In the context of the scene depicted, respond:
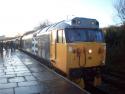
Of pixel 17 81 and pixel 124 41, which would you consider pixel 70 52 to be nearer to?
pixel 17 81

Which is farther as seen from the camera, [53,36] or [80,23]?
[53,36]

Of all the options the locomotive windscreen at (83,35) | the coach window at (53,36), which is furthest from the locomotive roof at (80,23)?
the coach window at (53,36)

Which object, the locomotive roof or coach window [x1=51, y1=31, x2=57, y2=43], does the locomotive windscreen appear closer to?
the locomotive roof

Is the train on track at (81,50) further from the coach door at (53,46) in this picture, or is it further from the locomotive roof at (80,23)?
the coach door at (53,46)

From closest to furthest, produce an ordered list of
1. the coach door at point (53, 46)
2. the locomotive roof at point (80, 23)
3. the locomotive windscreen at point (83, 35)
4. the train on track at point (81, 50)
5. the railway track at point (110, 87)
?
1. the train on track at point (81, 50)
2. the locomotive windscreen at point (83, 35)
3. the locomotive roof at point (80, 23)
4. the railway track at point (110, 87)
5. the coach door at point (53, 46)

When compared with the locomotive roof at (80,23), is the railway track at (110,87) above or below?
below

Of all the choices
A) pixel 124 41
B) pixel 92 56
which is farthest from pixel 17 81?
pixel 124 41

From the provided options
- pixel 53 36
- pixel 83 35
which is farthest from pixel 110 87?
pixel 53 36

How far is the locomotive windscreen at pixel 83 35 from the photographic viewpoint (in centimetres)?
1189

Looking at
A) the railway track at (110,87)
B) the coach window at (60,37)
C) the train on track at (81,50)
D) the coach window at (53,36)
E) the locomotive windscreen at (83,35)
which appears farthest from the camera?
the coach window at (53,36)

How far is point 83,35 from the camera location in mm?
12266

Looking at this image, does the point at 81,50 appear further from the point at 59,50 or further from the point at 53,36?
the point at 53,36

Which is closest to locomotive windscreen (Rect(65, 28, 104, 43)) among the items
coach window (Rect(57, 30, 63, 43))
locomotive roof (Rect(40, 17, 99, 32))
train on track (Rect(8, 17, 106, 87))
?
train on track (Rect(8, 17, 106, 87))

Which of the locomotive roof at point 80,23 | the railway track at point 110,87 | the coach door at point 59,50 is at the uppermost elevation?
the locomotive roof at point 80,23
